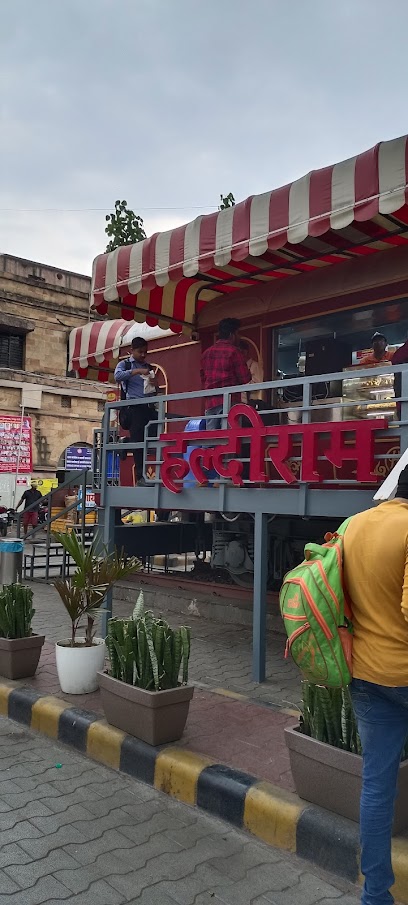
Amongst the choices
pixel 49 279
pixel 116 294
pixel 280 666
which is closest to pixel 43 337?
pixel 49 279

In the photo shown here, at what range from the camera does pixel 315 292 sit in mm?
8250

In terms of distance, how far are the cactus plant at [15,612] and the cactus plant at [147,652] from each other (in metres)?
1.62

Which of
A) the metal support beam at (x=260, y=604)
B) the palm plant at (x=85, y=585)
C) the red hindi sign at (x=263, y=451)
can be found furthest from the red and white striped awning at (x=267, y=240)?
the palm plant at (x=85, y=585)

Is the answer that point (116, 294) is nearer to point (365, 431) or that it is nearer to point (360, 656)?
point (365, 431)

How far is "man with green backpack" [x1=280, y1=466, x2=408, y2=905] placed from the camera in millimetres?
2441

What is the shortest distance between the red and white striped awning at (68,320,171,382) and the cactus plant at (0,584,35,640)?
251 inches

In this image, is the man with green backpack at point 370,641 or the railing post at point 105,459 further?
the railing post at point 105,459

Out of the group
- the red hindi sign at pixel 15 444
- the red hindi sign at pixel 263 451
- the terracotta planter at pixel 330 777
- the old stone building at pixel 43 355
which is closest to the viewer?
the terracotta planter at pixel 330 777

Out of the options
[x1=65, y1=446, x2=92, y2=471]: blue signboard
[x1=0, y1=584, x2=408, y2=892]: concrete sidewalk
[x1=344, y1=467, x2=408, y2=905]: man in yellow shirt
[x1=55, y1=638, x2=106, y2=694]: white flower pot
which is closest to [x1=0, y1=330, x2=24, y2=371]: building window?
[x1=65, y1=446, x2=92, y2=471]: blue signboard

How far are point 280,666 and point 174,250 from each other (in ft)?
14.2

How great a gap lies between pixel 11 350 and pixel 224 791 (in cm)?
2351

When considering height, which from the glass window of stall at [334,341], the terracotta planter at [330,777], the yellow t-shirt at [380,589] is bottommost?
the terracotta planter at [330,777]

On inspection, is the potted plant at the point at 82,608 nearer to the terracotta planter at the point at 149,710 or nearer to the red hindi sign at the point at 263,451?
the terracotta planter at the point at 149,710

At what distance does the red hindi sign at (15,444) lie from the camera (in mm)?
24219
